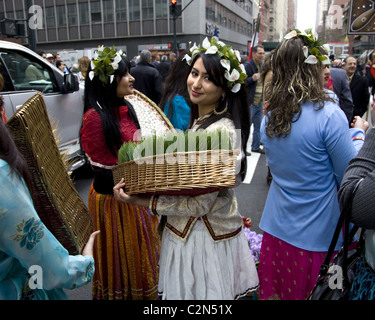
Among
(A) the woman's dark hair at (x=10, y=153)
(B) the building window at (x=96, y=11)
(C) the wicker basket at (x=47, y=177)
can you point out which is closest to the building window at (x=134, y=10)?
(B) the building window at (x=96, y=11)

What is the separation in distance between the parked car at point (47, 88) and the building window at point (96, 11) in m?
33.1

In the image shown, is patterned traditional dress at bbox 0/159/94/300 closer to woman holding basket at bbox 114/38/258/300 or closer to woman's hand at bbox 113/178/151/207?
woman's hand at bbox 113/178/151/207

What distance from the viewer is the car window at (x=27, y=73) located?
469 cm

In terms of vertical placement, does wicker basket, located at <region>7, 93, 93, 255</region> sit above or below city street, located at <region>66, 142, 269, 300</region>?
above

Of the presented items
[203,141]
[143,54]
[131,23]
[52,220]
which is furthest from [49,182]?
[131,23]

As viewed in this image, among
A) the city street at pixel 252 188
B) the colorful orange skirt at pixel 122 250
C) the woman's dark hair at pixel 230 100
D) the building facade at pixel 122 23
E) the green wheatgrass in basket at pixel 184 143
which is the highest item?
the building facade at pixel 122 23

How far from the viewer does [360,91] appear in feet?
22.1

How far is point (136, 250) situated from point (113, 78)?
1266mm

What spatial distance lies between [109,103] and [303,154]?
140 cm

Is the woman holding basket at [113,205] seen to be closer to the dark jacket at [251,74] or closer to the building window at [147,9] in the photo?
the dark jacket at [251,74]

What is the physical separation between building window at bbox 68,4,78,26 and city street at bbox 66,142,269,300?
35273mm

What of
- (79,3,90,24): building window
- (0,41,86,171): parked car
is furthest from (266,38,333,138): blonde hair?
(79,3,90,24): building window

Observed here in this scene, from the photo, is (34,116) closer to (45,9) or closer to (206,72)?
(206,72)

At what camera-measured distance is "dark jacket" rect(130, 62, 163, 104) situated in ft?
23.2
